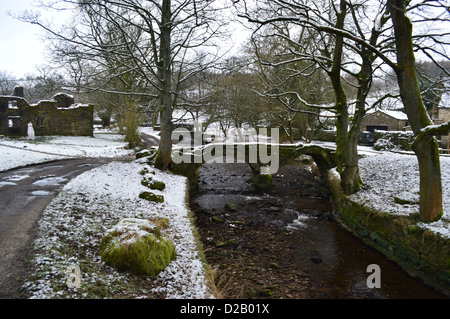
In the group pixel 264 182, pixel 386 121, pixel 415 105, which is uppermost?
pixel 386 121

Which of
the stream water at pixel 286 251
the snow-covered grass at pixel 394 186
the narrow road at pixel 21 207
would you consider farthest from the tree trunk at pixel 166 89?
the snow-covered grass at pixel 394 186

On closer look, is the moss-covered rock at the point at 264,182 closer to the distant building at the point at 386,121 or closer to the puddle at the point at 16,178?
the puddle at the point at 16,178

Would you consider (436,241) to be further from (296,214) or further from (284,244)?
(296,214)

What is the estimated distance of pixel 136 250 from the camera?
5.21 metres

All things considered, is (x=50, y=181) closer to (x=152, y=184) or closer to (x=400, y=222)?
(x=152, y=184)

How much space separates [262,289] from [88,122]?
80.1ft

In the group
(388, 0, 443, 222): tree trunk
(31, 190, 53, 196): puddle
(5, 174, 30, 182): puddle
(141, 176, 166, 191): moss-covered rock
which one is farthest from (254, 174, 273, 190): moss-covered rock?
(5, 174, 30, 182): puddle

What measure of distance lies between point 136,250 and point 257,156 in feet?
39.6

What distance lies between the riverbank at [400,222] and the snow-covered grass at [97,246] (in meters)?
5.39

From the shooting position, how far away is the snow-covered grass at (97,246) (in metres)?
4.43

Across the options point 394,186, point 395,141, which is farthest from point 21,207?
point 395,141

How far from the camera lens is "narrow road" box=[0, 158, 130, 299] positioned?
4.35 m
